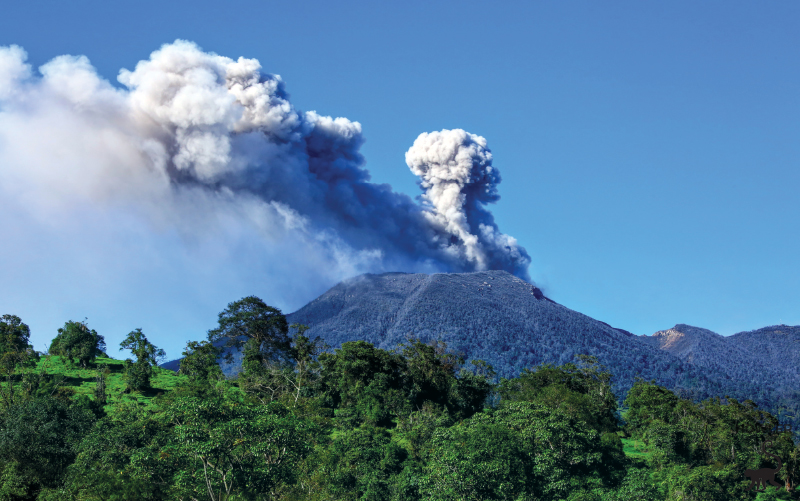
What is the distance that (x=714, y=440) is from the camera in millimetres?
54969

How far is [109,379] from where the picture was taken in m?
62.8

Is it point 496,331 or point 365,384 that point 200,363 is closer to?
point 365,384

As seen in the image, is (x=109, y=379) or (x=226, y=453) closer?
(x=226, y=453)

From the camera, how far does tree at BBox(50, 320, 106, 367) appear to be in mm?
66250

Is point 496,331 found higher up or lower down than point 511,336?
higher up

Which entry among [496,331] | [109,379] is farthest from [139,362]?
[496,331]

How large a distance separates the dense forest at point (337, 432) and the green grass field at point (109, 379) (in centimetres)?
26

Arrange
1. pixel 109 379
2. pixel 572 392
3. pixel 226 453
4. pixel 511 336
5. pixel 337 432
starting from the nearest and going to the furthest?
pixel 226 453 < pixel 337 432 < pixel 109 379 < pixel 572 392 < pixel 511 336

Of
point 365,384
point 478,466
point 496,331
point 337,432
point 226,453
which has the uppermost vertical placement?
point 496,331

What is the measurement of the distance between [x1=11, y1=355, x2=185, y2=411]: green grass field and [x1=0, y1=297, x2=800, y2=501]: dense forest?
0.84ft

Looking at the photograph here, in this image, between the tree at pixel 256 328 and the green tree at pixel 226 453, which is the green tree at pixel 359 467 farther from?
the tree at pixel 256 328

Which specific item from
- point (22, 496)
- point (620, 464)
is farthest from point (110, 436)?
point (620, 464)

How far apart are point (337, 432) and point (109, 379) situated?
24.0 m

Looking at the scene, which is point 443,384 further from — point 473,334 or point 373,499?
point 473,334
